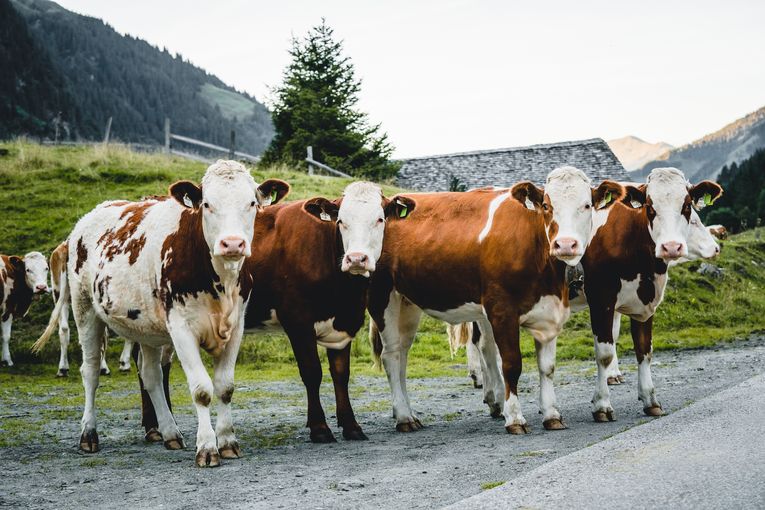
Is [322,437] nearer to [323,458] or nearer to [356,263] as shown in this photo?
[323,458]

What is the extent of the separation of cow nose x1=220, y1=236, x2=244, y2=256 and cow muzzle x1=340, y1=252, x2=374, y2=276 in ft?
4.88

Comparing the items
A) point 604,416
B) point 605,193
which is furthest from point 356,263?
point 604,416

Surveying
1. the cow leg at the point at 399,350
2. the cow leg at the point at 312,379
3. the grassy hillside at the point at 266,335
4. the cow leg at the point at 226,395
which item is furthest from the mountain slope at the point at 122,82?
the cow leg at the point at 226,395

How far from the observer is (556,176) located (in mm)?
8297

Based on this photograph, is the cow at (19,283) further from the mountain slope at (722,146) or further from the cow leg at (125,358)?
the mountain slope at (722,146)

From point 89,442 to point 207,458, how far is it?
1.73 meters

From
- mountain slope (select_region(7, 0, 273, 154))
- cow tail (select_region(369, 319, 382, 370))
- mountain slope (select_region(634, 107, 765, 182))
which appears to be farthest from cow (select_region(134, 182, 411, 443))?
mountain slope (select_region(634, 107, 765, 182))

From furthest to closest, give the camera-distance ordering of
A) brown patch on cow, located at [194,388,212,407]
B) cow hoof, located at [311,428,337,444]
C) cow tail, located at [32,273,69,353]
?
cow tail, located at [32,273,69,353] → cow hoof, located at [311,428,337,444] → brown patch on cow, located at [194,388,212,407]

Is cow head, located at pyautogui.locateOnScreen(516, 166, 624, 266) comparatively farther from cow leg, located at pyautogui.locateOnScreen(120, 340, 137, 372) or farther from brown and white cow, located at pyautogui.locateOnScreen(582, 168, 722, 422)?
cow leg, located at pyautogui.locateOnScreen(120, 340, 137, 372)

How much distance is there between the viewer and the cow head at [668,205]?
854 cm

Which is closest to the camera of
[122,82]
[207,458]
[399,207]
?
[207,458]

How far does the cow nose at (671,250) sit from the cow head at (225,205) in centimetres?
421

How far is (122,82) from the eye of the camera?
130 m

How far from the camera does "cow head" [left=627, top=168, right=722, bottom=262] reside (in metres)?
8.54
